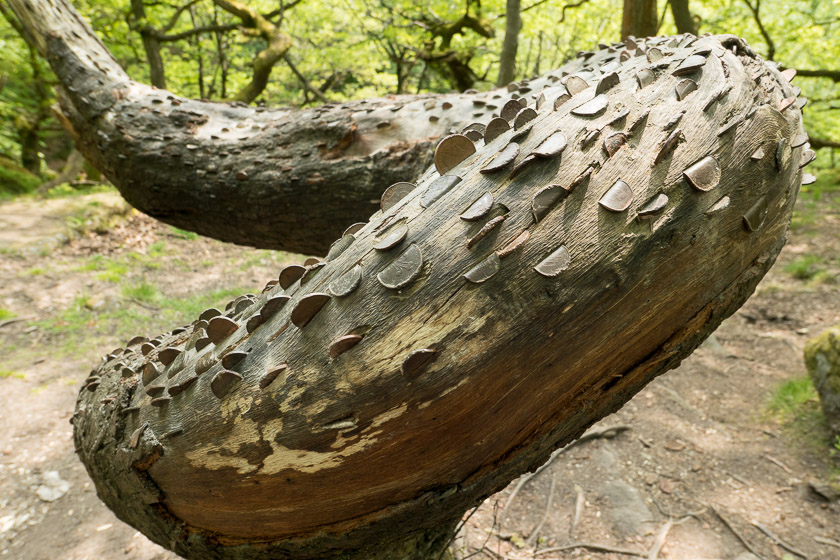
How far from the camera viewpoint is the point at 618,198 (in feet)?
2.85

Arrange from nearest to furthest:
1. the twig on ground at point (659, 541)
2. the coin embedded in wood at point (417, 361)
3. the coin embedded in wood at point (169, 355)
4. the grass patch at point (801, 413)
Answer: the coin embedded in wood at point (417, 361)
the coin embedded in wood at point (169, 355)
the twig on ground at point (659, 541)
the grass patch at point (801, 413)

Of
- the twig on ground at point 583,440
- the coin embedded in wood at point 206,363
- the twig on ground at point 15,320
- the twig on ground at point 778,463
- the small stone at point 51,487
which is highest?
the coin embedded in wood at point 206,363

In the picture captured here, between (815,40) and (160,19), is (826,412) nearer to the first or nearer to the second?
(815,40)

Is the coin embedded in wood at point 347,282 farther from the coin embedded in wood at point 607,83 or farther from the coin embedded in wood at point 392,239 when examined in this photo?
the coin embedded in wood at point 607,83

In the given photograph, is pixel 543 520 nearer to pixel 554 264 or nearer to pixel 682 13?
pixel 554 264

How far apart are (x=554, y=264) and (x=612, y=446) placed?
10.4 feet

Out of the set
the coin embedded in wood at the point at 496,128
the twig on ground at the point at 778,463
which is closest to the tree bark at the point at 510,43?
the twig on ground at the point at 778,463

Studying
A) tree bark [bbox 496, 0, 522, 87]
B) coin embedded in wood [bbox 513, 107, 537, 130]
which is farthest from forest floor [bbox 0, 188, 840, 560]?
tree bark [bbox 496, 0, 522, 87]

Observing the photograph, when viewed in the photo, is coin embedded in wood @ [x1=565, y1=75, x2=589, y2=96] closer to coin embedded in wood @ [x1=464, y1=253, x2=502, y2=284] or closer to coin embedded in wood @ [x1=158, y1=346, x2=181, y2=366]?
coin embedded in wood @ [x1=464, y1=253, x2=502, y2=284]

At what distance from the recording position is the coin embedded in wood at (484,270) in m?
0.85

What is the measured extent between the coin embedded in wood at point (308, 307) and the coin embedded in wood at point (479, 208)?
281 mm

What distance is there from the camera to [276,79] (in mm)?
11820

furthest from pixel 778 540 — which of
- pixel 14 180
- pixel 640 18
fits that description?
pixel 14 180

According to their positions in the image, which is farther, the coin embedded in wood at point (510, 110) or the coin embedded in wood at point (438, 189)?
the coin embedded in wood at point (510, 110)
